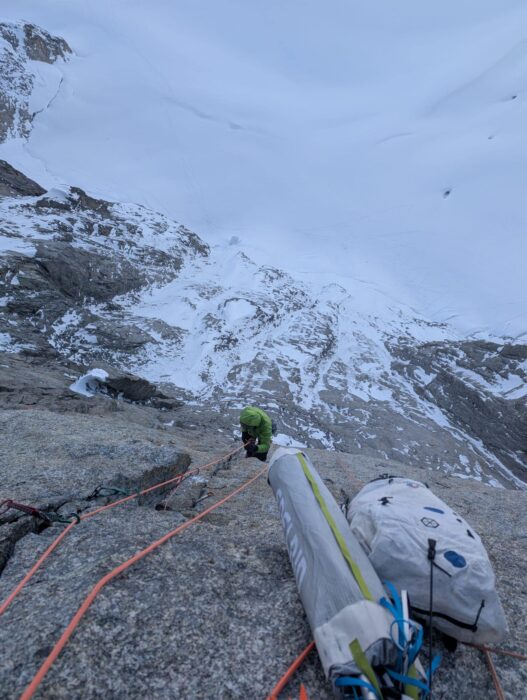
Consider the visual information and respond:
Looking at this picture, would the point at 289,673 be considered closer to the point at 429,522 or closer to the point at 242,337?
the point at 429,522

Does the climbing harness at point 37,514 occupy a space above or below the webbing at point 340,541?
below

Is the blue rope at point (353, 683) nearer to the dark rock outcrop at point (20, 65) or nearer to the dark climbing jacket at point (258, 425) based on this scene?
the dark climbing jacket at point (258, 425)

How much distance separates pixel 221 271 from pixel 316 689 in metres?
43.1

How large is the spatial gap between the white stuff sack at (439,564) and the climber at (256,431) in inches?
233

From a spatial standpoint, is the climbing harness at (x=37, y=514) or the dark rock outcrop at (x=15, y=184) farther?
the dark rock outcrop at (x=15, y=184)

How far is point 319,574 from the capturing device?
2.72 meters

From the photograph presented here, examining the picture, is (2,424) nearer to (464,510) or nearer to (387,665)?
(387,665)

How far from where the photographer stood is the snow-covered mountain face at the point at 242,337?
85.8ft

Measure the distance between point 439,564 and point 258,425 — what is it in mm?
6870

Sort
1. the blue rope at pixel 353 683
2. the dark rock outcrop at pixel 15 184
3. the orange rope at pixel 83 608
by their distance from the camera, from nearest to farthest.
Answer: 1. the blue rope at pixel 353 683
2. the orange rope at pixel 83 608
3. the dark rock outcrop at pixel 15 184

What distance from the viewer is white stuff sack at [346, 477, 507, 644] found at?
8.48 feet

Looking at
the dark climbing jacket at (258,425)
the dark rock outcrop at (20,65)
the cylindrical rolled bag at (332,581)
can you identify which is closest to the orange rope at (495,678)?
the cylindrical rolled bag at (332,581)

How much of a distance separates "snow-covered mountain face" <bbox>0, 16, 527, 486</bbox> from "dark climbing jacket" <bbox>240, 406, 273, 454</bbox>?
47.3 ft

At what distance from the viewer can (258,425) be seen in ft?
30.9
